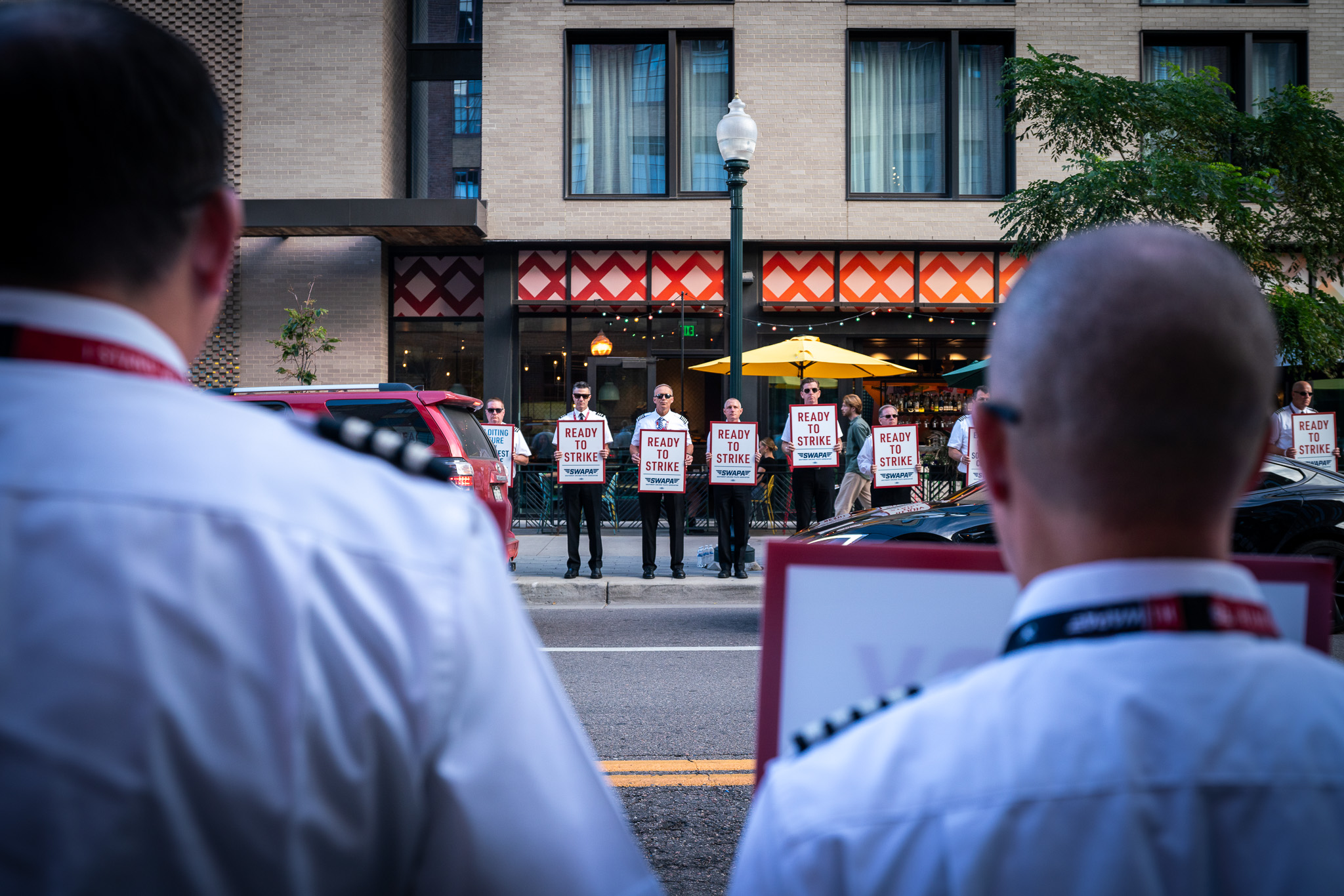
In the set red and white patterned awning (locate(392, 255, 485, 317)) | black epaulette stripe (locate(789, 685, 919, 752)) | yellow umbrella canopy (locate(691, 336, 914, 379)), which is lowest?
black epaulette stripe (locate(789, 685, 919, 752))

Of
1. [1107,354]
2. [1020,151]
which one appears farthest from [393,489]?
[1020,151]

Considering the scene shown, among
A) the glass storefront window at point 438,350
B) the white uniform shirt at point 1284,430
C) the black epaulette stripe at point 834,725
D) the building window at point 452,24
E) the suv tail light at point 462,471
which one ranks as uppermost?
the building window at point 452,24

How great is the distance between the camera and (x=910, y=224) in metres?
17.0

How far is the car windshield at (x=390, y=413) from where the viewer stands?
8.87 metres

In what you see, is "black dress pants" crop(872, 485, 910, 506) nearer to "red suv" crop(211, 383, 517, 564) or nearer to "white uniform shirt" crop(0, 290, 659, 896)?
"red suv" crop(211, 383, 517, 564)

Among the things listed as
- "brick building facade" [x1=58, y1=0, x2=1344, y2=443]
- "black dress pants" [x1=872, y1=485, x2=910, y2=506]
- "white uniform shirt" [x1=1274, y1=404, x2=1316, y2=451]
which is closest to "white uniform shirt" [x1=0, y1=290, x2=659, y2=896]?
"black dress pants" [x1=872, y1=485, x2=910, y2=506]

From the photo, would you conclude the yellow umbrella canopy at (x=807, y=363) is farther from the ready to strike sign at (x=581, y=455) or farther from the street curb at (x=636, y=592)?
the street curb at (x=636, y=592)

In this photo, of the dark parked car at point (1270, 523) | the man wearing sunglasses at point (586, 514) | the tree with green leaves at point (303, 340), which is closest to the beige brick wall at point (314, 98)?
the tree with green leaves at point (303, 340)

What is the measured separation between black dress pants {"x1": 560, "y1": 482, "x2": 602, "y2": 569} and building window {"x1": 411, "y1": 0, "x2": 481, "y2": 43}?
37.6 feet

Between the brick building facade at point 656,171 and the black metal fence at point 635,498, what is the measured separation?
7.55 ft

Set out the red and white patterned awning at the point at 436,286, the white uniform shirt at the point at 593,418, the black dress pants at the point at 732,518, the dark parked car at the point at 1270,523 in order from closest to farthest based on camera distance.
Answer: the dark parked car at the point at 1270,523 < the black dress pants at the point at 732,518 < the white uniform shirt at the point at 593,418 < the red and white patterned awning at the point at 436,286

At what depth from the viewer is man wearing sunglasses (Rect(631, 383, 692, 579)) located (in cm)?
1066

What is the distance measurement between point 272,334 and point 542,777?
58.1 feet

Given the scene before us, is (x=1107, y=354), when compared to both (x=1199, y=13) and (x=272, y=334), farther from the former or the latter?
(x=1199, y=13)
